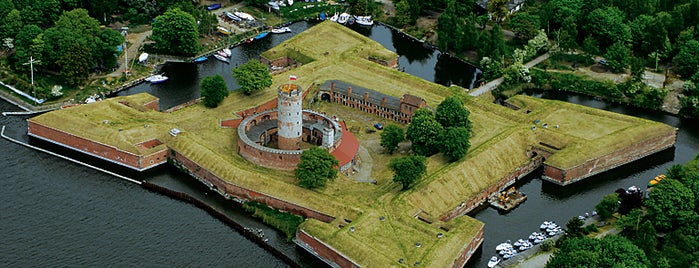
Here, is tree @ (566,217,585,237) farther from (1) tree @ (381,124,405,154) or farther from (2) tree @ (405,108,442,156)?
(1) tree @ (381,124,405,154)

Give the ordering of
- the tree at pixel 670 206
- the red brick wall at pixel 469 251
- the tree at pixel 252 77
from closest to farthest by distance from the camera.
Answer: the red brick wall at pixel 469 251 < the tree at pixel 670 206 < the tree at pixel 252 77

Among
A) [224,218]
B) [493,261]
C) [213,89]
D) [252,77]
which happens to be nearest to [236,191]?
[224,218]

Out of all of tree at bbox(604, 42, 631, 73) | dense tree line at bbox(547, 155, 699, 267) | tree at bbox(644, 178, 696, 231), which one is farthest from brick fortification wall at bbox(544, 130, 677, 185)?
tree at bbox(604, 42, 631, 73)

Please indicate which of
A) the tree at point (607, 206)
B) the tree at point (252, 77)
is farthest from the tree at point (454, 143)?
the tree at point (252, 77)

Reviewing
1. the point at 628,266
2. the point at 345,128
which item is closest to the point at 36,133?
the point at 345,128

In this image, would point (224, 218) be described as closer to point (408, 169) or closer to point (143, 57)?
point (408, 169)

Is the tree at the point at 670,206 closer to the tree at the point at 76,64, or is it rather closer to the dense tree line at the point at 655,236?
the dense tree line at the point at 655,236
